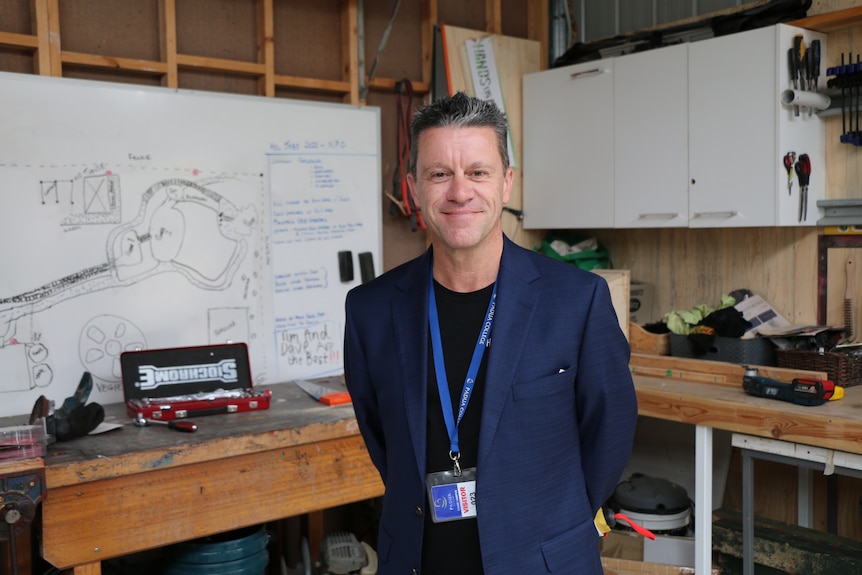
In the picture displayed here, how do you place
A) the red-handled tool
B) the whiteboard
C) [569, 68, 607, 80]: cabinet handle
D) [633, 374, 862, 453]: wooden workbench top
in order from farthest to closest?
[569, 68, 607, 80]: cabinet handle
the red-handled tool
the whiteboard
[633, 374, 862, 453]: wooden workbench top

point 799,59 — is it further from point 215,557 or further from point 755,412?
point 215,557

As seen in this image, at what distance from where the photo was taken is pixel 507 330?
1631 mm

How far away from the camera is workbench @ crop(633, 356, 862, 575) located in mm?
2641

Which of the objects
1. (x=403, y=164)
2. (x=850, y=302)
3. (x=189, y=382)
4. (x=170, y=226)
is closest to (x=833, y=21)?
(x=850, y=302)

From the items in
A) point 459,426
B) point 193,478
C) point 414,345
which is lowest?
point 193,478

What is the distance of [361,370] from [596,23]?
124 inches

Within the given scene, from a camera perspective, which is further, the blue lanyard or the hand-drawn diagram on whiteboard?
the hand-drawn diagram on whiteboard

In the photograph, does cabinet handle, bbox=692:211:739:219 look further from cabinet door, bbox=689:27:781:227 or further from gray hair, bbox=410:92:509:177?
gray hair, bbox=410:92:509:177

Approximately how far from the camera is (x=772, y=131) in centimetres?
327

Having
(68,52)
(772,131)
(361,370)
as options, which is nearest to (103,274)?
(68,52)

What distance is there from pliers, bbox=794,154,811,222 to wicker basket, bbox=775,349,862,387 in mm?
567

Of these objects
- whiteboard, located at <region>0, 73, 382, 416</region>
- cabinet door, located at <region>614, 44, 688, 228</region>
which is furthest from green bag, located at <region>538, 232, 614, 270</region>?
whiteboard, located at <region>0, 73, 382, 416</region>

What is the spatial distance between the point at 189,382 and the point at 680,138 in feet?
7.19

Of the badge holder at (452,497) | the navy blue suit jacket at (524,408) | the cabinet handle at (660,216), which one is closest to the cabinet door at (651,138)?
the cabinet handle at (660,216)
